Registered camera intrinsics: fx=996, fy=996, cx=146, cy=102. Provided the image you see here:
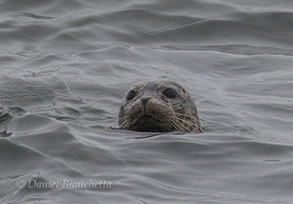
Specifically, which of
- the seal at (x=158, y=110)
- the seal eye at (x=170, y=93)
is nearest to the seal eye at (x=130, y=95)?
the seal at (x=158, y=110)

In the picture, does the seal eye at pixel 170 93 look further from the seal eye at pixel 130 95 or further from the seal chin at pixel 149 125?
the seal chin at pixel 149 125

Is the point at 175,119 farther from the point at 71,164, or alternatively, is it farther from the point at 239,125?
the point at 71,164

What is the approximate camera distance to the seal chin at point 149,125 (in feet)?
30.4

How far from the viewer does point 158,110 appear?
30.5 ft

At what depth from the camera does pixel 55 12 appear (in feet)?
53.3

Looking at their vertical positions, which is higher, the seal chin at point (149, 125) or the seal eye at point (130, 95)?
the seal eye at point (130, 95)

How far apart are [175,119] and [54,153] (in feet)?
6.01

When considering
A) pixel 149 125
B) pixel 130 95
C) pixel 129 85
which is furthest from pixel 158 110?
pixel 129 85

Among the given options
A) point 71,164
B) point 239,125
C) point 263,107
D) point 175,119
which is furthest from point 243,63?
point 71,164

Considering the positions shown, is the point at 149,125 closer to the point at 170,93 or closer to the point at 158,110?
the point at 158,110

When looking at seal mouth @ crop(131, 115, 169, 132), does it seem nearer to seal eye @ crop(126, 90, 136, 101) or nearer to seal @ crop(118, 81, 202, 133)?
seal @ crop(118, 81, 202, 133)

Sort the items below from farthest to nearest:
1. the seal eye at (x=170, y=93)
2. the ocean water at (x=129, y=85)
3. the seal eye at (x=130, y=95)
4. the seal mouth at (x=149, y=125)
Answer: the seal eye at (x=170, y=93), the seal eye at (x=130, y=95), the seal mouth at (x=149, y=125), the ocean water at (x=129, y=85)

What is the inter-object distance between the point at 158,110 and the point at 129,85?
2984 millimetres

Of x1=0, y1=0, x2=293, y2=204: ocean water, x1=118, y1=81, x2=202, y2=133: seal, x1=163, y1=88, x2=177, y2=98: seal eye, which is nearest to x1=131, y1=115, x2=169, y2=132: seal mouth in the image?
x1=118, y1=81, x2=202, y2=133: seal
